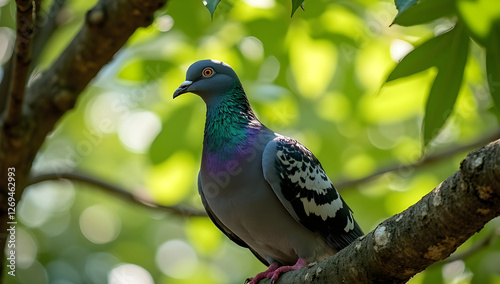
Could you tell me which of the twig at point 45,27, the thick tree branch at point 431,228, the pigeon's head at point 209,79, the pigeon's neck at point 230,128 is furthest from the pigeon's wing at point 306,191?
the twig at point 45,27

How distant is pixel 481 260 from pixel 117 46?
2.76 m

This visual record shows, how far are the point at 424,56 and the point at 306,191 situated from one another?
4.24 feet

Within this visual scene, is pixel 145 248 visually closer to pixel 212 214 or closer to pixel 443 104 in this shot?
pixel 212 214

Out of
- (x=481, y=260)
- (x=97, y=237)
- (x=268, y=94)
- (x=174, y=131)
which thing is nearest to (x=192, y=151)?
(x=174, y=131)

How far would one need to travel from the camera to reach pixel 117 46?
12.3 ft

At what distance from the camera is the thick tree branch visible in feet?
6.10

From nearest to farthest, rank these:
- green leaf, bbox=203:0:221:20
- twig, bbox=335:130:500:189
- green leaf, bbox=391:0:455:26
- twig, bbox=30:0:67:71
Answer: green leaf, bbox=203:0:221:20 < green leaf, bbox=391:0:455:26 < twig, bbox=30:0:67:71 < twig, bbox=335:130:500:189

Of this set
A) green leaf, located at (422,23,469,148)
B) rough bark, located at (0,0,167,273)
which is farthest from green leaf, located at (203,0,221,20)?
rough bark, located at (0,0,167,273)

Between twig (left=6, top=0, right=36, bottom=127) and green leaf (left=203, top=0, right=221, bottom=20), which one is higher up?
green leaf (left=203, top=0, right=221, bottom=20)

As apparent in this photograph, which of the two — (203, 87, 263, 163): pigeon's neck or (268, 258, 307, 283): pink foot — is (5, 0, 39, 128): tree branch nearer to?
(203, 87, 263, 163): pigeon's neck

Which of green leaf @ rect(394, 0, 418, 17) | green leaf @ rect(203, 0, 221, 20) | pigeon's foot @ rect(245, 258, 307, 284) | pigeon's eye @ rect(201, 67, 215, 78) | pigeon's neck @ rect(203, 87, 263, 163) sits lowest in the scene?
pigeon's foot @ rect(245, 258, 307, 284)

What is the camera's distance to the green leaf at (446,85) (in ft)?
8.61

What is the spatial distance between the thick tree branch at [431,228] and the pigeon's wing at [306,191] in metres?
1.06

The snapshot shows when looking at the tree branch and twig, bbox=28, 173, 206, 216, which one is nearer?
the tree branch
